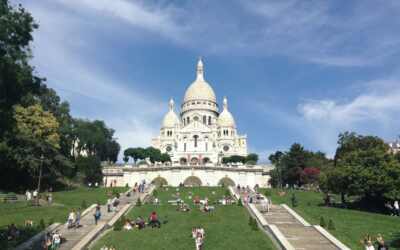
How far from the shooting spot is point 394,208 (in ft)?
113

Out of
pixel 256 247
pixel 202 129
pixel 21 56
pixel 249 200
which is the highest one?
pixel 202 129

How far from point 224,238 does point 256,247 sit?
7.83ft

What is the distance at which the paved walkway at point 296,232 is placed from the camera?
74.0 ft

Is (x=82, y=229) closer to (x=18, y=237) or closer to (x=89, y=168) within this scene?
(x=18, y=237)

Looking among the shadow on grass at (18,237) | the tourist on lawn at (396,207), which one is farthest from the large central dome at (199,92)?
the shadow on grass at (18,237)

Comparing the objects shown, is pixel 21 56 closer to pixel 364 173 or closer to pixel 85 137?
pixel 364 173

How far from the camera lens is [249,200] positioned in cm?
4041

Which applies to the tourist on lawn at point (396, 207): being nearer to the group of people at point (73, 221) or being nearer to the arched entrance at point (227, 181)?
the group of people at point (73, 221)

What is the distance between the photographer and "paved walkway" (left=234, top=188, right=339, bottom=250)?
22.6m

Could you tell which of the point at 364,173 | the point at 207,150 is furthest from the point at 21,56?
the point at 207,150

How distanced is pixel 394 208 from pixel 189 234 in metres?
17.3

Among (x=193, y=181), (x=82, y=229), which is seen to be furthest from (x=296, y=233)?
(x=193, y=181)

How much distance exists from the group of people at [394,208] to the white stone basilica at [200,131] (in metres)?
68.2

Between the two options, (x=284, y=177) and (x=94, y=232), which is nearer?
(x=94, y=232)
